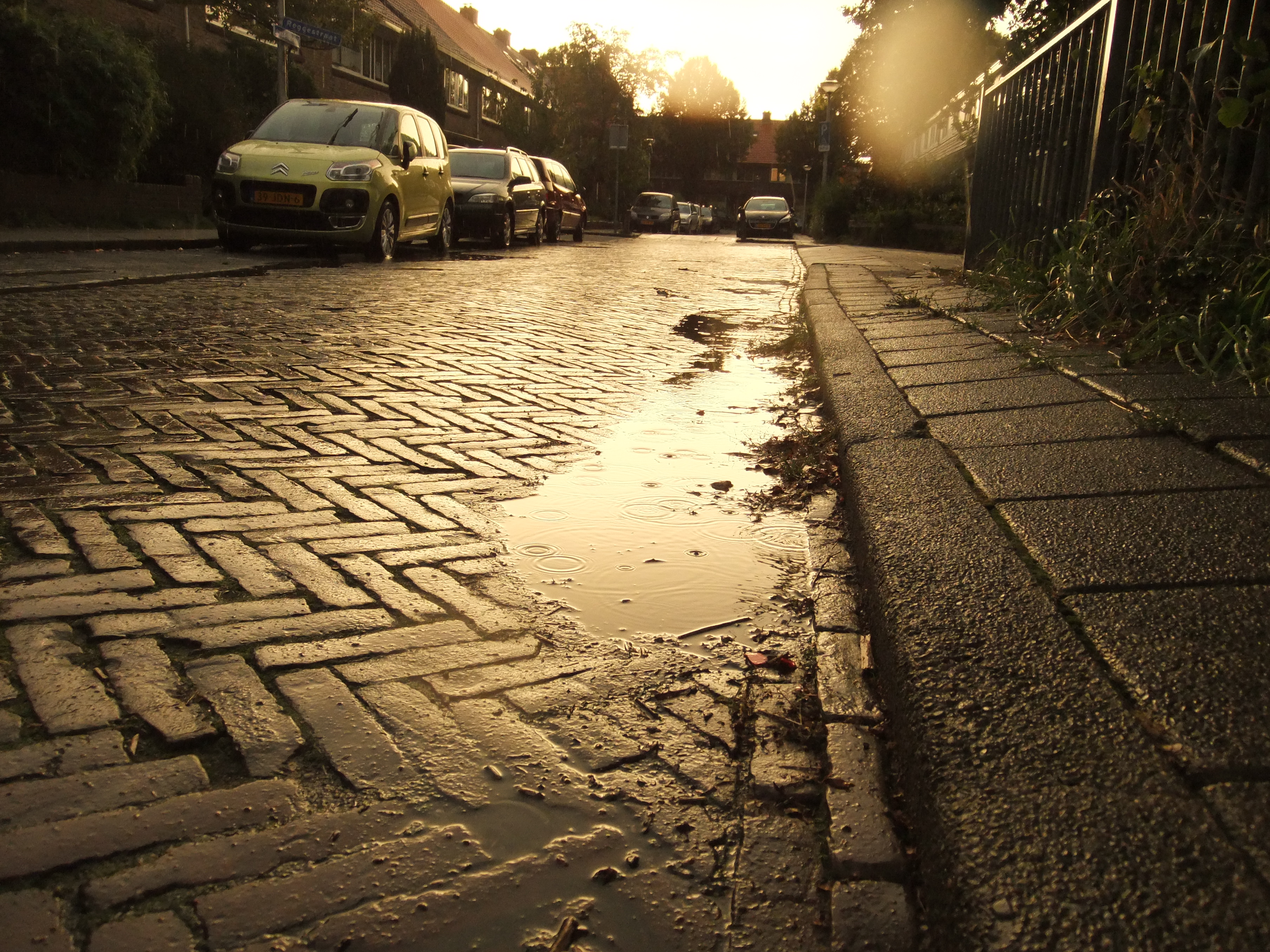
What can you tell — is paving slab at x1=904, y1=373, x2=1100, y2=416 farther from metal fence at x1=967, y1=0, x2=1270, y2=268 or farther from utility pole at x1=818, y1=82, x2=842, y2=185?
utility pole at x1=818, y1=82, x2=842, y2=185

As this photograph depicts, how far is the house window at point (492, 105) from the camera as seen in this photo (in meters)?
46.7

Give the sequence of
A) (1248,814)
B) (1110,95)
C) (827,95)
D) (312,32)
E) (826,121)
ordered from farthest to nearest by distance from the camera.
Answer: (827,95) → (826,121) → (312,32) → (1110,95) → (1248,814)

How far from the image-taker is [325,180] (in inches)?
449

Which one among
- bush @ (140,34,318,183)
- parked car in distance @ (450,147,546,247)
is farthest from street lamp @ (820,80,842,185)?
bush @ (140,34,318,183)

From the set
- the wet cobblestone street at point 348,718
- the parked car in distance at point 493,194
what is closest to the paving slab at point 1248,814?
the wet cobblestone street at point 348,718

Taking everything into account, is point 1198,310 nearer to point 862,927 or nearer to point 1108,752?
point 1108,752

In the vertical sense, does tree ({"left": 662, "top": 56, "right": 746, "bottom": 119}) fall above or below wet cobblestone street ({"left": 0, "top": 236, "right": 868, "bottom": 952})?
above

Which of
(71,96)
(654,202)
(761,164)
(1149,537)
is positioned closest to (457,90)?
(654,202)

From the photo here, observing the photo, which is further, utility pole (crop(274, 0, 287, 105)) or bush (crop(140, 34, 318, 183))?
bush (crop(140, 34, 318, 183))

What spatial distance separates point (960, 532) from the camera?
232 cm

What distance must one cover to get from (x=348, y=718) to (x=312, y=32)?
14793 mm

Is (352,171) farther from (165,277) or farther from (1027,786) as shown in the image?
(1027,786)

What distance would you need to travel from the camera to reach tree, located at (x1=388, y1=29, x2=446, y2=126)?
34625mm

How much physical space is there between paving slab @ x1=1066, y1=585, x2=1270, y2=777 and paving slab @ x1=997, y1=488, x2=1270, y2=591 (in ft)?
0.27
